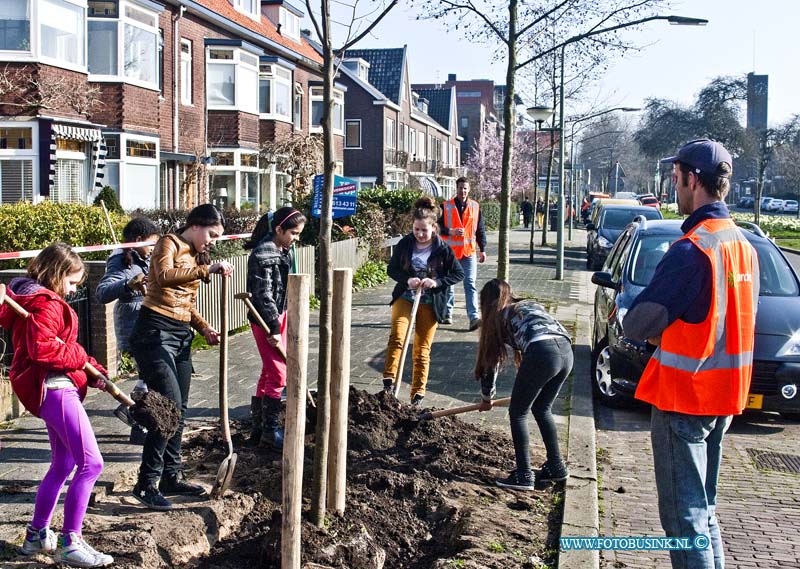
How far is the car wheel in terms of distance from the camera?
8.49m

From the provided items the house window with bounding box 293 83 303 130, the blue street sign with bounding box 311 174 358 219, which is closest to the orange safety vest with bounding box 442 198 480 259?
the blue street sign with bounding box 311 174 358 219

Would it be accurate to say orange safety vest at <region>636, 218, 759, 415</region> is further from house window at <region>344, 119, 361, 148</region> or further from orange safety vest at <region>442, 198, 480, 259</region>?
house window at <region>344, 119, 361, 148</region>

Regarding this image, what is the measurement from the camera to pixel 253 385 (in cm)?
854

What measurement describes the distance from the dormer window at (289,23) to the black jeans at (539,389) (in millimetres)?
33530

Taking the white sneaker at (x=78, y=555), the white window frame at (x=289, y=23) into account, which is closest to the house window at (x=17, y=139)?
the white sneaker at (x=78, y=555)

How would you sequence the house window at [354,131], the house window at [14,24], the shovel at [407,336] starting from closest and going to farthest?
1. the shovel at [407,336]
2. the house window at [14,24]
3. the house window at [354,131]

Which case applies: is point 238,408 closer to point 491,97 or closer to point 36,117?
point 36,117

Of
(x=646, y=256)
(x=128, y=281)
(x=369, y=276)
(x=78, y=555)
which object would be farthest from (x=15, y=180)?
(x=78, y=555)

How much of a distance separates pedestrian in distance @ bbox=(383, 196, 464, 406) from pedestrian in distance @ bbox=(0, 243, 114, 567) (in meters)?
3.50

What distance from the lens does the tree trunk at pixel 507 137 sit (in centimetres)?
1195

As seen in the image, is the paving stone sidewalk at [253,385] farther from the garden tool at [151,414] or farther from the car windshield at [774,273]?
the car windshield at [774,273]

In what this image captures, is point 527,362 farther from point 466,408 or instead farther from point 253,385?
point 253,385

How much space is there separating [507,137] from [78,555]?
9082mm

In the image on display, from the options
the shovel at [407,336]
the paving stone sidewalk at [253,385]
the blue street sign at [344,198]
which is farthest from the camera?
the blue street sign at [344,198]
